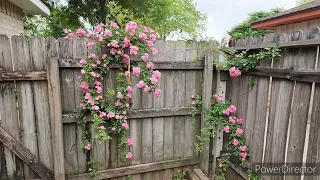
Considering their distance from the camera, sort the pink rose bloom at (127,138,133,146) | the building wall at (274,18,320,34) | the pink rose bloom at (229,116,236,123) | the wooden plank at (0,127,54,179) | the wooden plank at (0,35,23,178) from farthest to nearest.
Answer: the building wall at (274,18,320,34)
the pink rose bloom at (229,116,236,123)
the pink rose bloom at (127,138,133,146)
the wooden plank at (0,127,54,179)
the wooden plank at (0,35,23,178)

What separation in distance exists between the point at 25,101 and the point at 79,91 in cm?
52

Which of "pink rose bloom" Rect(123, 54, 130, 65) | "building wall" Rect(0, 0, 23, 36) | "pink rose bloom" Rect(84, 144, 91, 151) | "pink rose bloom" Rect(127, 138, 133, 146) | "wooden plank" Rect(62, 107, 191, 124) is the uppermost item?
"building wall" Rect(0, 0, 23, 36)

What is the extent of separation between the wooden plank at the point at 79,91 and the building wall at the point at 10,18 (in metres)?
2.56

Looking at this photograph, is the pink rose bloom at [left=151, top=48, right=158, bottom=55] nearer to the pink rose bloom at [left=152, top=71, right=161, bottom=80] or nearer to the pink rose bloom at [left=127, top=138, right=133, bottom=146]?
the pink rose bloom at [left=152, top=71, right=161, bottom=80]

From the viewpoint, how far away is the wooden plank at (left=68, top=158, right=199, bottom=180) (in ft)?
7.46

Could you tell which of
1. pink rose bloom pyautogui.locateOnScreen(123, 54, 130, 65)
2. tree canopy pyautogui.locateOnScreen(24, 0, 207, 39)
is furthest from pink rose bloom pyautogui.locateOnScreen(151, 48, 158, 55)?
tree canopy pyautogui.locateOnScreen(24, 0, 207, 39)

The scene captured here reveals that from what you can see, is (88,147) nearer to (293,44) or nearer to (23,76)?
(23,76)

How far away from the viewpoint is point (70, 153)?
2182mm

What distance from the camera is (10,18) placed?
397 cm

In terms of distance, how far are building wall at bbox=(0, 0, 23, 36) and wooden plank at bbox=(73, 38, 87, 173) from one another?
2.56 m

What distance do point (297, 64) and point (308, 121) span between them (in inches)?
18.0

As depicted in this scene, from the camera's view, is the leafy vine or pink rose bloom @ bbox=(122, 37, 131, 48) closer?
pink rose bloom @ bbox=(122, 37, 131, 48)

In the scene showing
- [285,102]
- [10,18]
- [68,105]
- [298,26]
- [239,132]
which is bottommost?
[239,132]

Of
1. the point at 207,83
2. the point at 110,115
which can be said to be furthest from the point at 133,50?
the point at 207,83
